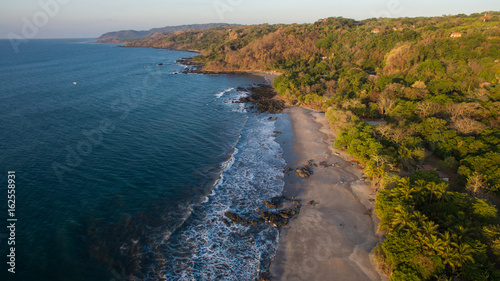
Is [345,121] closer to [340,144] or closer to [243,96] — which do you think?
[340,144]

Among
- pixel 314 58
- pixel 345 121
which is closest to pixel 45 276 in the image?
pixel 345 121

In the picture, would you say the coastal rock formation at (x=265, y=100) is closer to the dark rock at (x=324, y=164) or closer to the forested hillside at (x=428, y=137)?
the forested hillside at (x=428, y=137)

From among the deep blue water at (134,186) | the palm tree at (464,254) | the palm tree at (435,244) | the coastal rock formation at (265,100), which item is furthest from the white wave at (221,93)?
the palm tree at (464,254)

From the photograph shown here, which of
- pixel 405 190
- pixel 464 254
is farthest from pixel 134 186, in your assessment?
pixel 464 254

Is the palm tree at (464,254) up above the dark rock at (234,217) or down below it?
above

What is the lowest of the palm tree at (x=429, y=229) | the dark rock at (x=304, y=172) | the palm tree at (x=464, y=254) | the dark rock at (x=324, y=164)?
the dark rock at (x=304, y=172)

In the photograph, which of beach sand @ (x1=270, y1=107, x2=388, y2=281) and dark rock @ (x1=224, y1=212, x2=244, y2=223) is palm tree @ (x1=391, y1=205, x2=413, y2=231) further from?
dark rock @ (x1=224, y1=212, x2=244, y2=223)

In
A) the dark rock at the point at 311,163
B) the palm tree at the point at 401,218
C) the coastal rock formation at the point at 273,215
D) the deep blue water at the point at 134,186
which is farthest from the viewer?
the dark rock at the point at 311,163

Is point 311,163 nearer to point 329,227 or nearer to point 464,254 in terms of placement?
point 329,227
